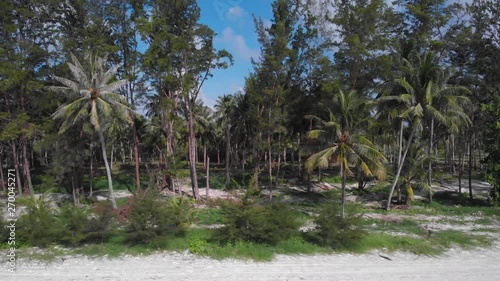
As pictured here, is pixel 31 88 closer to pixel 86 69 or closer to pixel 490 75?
pixel 86 69

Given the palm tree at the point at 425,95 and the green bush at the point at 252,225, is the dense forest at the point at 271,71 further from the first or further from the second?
the green bush at the point at 252,225

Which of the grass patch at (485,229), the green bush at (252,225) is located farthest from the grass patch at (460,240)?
the green bush at (252,225)

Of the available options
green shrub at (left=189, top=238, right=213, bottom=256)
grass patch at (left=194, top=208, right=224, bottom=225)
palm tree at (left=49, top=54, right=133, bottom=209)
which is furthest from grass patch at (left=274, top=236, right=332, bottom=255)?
palm tree at (left=49, top=54, right=133, bottom=209)

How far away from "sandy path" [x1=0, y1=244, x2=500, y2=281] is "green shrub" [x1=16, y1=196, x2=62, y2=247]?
137 centimetres

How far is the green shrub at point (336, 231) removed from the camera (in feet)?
51.1

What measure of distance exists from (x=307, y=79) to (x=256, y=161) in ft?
30.0

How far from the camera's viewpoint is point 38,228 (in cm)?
1462

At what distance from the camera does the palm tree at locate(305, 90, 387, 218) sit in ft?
68.2

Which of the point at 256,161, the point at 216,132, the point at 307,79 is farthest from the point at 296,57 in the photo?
the point at 216,132

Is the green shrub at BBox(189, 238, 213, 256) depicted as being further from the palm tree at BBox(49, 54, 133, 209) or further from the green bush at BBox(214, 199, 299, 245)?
the palm tree at BBox(49, 54, 133, 209)

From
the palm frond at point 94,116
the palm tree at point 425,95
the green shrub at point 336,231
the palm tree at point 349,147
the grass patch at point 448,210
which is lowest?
the grass patch at point 448,210

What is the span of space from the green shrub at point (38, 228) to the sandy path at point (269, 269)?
1371 mm

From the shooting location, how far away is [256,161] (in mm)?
36969

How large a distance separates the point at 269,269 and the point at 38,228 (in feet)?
29.3
